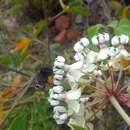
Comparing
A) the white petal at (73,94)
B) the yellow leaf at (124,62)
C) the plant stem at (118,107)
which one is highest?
the yellow leaf at (124,62)

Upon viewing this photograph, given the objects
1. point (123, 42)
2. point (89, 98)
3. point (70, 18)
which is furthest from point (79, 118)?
point (70, 18)

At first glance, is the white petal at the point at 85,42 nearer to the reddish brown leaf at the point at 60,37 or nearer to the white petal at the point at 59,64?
the white petal at the point at 59,64

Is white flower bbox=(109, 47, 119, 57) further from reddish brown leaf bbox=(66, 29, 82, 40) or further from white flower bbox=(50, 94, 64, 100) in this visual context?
reddish brown leaf bbox=(66, 29, 82, 40)

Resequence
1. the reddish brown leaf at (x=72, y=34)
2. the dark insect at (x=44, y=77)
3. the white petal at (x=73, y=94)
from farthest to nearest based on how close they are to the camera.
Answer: the reddish brown leaf at (x=72, y=34) < the dark insect at (x=44, y=77) < the white petal at (x=73, y=94)

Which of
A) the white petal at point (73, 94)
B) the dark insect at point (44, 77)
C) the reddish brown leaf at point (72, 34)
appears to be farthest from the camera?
the reddish brown leaf at point (72, 34)

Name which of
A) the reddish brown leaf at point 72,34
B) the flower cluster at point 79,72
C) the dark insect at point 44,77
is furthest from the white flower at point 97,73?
the reddish brown leaf at point 72,34

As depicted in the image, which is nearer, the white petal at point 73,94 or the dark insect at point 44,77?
the white petal at point 73,94

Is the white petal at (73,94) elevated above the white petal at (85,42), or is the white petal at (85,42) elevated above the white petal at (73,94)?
the white petal at (85,42)

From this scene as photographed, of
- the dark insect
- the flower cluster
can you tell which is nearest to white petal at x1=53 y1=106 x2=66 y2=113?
the flower cluster
